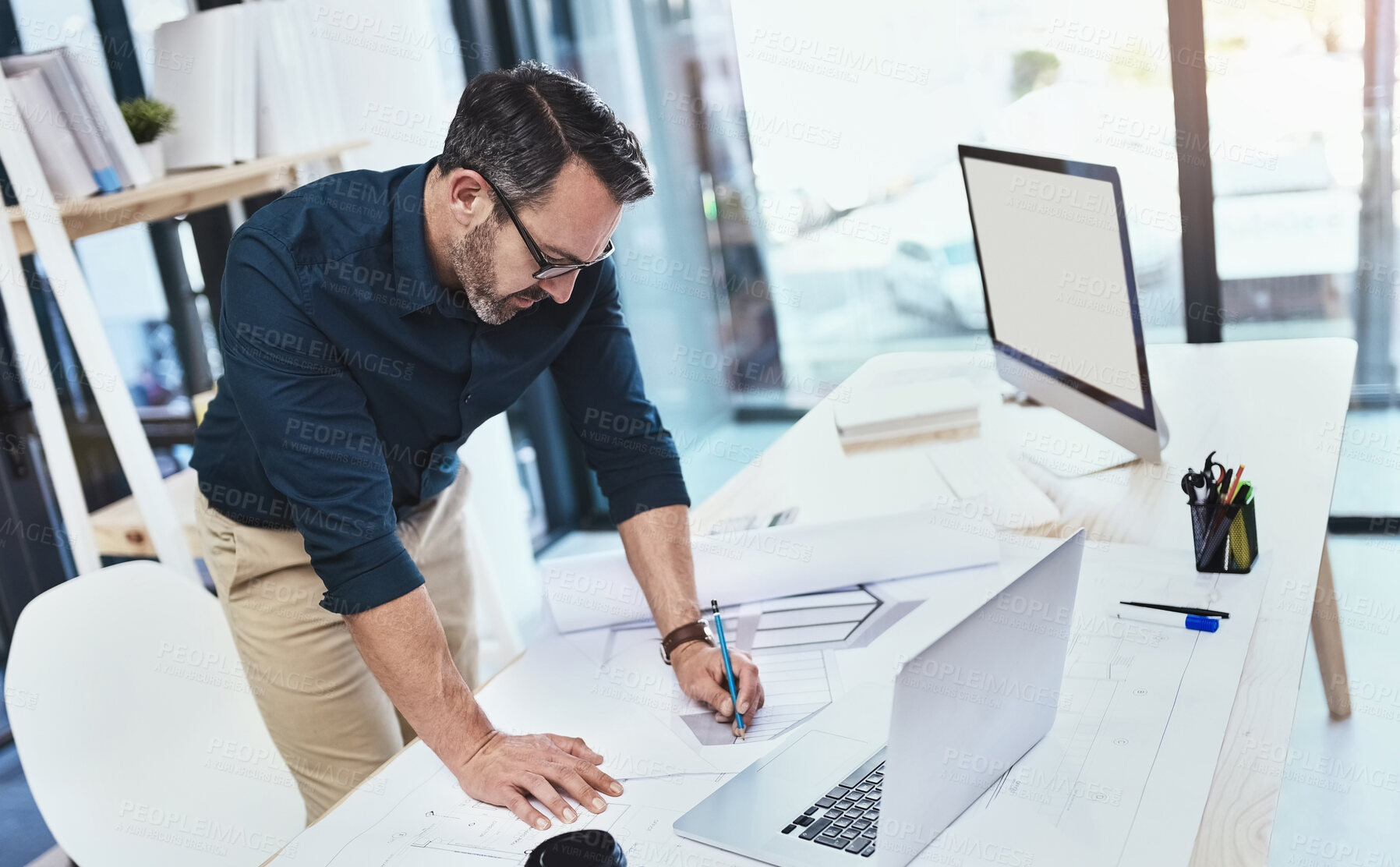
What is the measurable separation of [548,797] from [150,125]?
5.35 feet

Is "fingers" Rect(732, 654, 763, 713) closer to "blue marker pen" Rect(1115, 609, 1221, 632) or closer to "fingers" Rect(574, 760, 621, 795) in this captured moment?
"fingers" Rect(574, 760, 621, 795)

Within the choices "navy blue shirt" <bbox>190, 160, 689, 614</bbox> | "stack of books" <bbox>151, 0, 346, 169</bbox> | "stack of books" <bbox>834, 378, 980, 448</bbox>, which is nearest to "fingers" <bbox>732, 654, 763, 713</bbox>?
"navy blue shirt" <bbox>190, 160, 689, 614</bbox>

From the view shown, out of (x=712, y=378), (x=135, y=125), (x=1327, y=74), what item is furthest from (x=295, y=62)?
(x=1327, y=74)

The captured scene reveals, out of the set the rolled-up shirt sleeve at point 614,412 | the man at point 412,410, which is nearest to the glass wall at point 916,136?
the rolled-up shirt sleeve at point 614,412

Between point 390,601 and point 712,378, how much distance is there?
108 inches

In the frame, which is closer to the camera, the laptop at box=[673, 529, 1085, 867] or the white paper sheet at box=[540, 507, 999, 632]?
the laptop at box=[673, 529, 1085, 867]

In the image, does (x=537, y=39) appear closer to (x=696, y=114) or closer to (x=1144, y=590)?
(x=696, y=114)

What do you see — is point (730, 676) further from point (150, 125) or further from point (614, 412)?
point (150, 125)

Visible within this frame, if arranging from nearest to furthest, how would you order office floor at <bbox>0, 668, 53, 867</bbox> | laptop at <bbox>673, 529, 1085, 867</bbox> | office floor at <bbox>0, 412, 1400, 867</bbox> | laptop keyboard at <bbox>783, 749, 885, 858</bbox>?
laptop at <bbox>673, 529, 1085, 867</bbox> → laptop keyboard at <bbox>783, 749, 885, 858</bbox> → office floor at <bbox>0, 412, 1400, 867</bbox> → office floor at <bbox>0, 668, 53, 867</bbox>

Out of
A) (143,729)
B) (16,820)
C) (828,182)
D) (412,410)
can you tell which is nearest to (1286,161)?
(828,182)

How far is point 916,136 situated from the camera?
11.2 ft

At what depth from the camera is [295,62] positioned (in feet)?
7.90

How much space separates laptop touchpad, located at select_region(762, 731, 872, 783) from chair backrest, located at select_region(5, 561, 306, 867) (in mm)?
781

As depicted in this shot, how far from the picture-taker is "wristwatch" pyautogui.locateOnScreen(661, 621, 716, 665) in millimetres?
1438
